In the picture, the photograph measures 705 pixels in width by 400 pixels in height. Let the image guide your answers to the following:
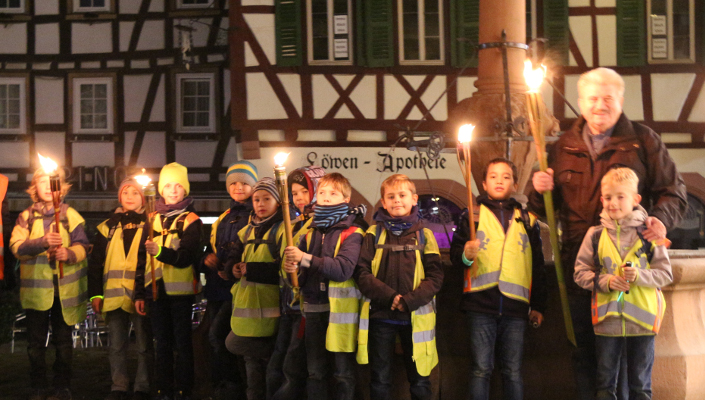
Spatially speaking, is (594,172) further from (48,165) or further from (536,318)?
(48,165)

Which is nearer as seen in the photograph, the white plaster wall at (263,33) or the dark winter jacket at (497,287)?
the dark winter jacket at (497,287)

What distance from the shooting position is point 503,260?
429cm

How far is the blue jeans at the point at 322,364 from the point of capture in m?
4.42

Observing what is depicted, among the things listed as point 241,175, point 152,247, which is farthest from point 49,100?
point 152,247

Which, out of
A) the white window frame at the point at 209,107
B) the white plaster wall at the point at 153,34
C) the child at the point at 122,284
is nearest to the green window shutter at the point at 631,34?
the white window frame at the point at 209,107

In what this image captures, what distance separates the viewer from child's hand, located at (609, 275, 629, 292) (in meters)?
3.74

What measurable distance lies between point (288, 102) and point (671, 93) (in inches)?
267

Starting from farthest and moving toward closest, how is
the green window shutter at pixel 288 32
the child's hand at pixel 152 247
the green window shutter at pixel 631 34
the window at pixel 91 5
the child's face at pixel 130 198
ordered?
the window at pixel 91 5 → the green window shutter at pixel 631 34 → the green window shutter at pixel 288 32 → the child's face at pixel 130 198 → the child's hand at pixel 152 247

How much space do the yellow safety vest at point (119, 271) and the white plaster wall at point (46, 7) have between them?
479 inches

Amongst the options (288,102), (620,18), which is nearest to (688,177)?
(620,18)

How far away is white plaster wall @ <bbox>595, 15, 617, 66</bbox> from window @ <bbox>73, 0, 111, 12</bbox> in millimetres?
10078

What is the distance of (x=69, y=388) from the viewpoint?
5.72 metres

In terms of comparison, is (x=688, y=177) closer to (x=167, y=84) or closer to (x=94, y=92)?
(x=167, y=84)

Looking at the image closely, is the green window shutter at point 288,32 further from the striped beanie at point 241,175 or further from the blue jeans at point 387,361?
the blue jeans at point 387,361
